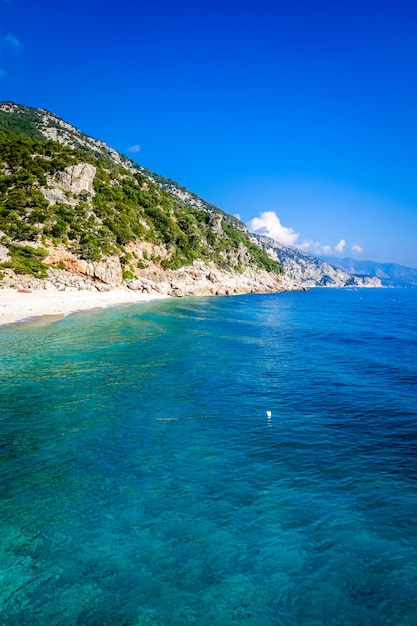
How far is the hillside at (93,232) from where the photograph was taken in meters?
57.7

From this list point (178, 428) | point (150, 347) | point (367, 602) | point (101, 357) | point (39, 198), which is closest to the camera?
point (367, 602)

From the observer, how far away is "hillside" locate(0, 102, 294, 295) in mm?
57656

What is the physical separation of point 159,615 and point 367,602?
3380 millimetres

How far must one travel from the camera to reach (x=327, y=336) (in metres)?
32.8

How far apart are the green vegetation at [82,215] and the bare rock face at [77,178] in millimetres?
1202

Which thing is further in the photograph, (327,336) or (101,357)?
(327,336)

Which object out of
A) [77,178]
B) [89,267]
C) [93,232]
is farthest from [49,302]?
[77,178]

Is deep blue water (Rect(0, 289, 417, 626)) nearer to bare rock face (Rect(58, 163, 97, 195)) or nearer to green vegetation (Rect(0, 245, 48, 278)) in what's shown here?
green vegetation (Rect(0, 245, 48, 278))

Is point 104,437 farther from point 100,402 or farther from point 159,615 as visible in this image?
point 159,615

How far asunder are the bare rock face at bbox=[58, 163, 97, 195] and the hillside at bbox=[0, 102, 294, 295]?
0.21 metres

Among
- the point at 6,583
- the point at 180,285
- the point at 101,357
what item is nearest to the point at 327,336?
the point at 101,357

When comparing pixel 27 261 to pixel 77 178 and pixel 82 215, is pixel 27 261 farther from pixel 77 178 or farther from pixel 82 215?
pixel 77 178

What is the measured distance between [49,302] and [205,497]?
131 feet

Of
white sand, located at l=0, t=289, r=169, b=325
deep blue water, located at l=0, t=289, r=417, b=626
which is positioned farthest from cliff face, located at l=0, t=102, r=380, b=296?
deep blue water, located at l=0, t=289, r=417, b=626
